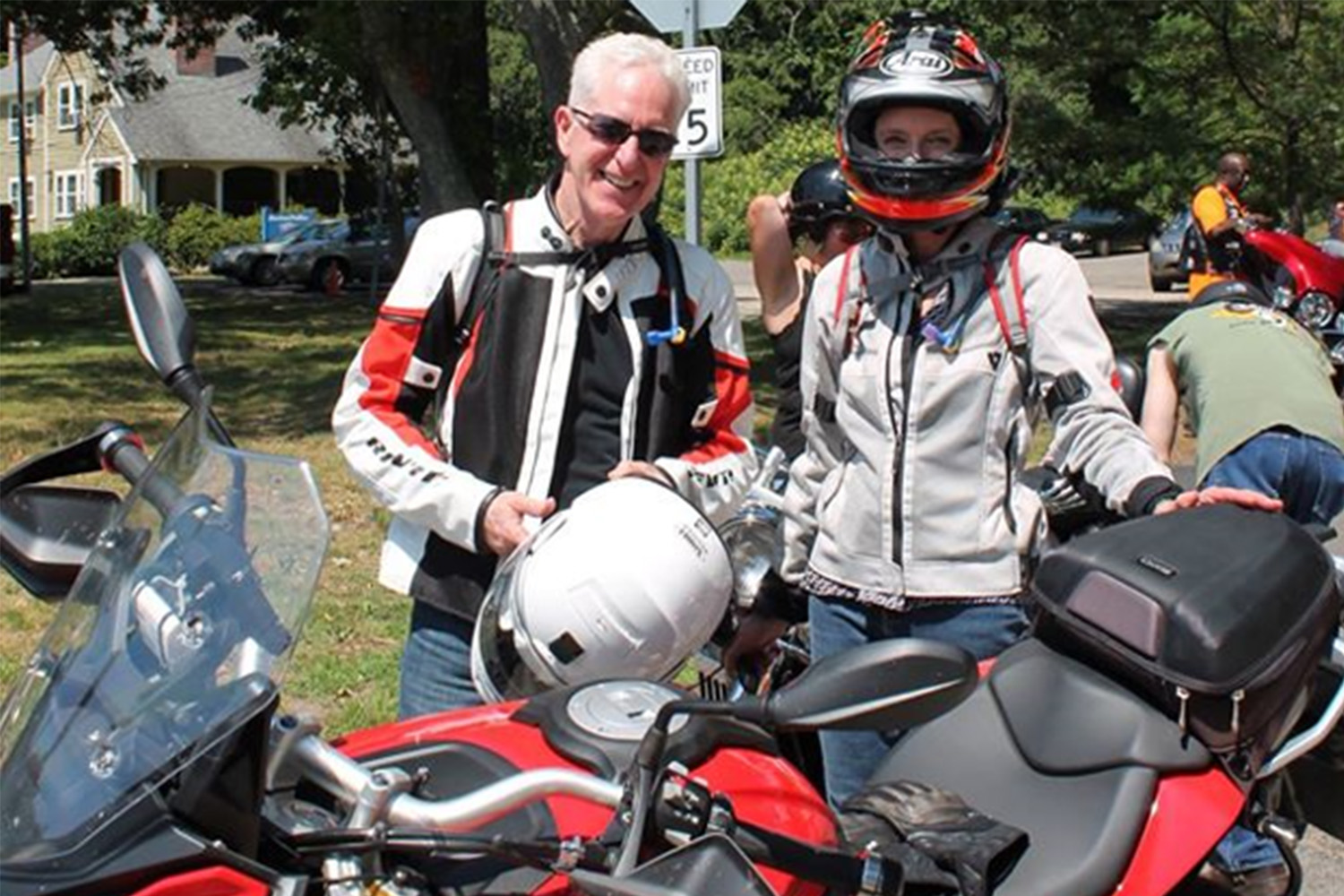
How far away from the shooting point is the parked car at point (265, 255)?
3675cm

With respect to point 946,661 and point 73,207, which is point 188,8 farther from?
point 73,207

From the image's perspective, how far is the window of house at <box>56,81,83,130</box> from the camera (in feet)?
200

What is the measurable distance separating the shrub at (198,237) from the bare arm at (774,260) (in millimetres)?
42222

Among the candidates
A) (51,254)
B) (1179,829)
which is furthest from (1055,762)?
(51,254)

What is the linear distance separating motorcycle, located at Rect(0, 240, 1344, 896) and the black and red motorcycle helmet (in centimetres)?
109

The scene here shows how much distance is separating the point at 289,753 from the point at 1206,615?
1.31 m

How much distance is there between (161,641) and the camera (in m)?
1.94

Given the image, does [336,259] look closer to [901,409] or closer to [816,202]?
[816,202]

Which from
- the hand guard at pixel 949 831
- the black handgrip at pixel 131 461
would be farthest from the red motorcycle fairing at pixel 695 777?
the black handgrip at pixel 131 461

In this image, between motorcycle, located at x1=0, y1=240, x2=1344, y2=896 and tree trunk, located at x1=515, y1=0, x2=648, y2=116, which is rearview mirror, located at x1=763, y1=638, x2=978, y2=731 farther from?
tree trunk, located at x1=515, y1=0, x2=648, y2=116

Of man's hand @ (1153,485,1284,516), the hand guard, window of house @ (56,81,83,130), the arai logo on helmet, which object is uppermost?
window of house @ (56,81,83,130)

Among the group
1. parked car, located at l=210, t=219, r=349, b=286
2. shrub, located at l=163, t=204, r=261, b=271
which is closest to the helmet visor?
parked car, located at l=210, t=219, r=349, b=286

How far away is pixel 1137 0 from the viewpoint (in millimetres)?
14578

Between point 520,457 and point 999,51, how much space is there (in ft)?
42.5
